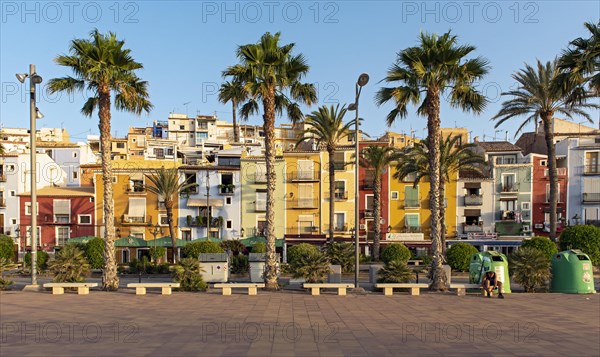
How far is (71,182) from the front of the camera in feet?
189

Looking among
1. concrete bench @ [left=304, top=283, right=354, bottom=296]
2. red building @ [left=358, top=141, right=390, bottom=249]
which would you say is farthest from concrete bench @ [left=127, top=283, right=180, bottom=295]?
red building @ [left=358, top=141, right=390, bottom=249]

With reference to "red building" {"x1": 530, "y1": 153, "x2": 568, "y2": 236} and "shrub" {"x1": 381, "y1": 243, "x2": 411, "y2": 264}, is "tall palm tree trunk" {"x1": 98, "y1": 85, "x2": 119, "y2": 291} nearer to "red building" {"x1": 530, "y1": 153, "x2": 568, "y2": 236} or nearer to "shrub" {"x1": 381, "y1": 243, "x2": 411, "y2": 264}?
"shrub" {"x1": 381, "y1": 243, "x2": 411, "y2": 264}

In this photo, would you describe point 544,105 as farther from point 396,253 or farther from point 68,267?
point 68,267

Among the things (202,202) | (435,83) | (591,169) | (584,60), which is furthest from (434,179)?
(591,169)

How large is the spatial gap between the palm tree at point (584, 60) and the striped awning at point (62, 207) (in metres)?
44.2

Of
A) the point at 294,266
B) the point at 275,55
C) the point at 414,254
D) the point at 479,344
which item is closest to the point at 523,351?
the point at 479,344

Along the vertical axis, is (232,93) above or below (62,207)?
above

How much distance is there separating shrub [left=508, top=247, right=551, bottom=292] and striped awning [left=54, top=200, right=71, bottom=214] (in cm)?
4220

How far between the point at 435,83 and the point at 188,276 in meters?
13.4

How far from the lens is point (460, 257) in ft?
101

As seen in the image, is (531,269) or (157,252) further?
(157,252)

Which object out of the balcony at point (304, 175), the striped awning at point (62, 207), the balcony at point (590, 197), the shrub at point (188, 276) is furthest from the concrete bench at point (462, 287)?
the striped awning at point (62, 207)

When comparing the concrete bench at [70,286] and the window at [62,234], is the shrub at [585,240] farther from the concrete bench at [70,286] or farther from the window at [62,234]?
the window at [62,234]

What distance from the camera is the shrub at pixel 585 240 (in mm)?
27688
